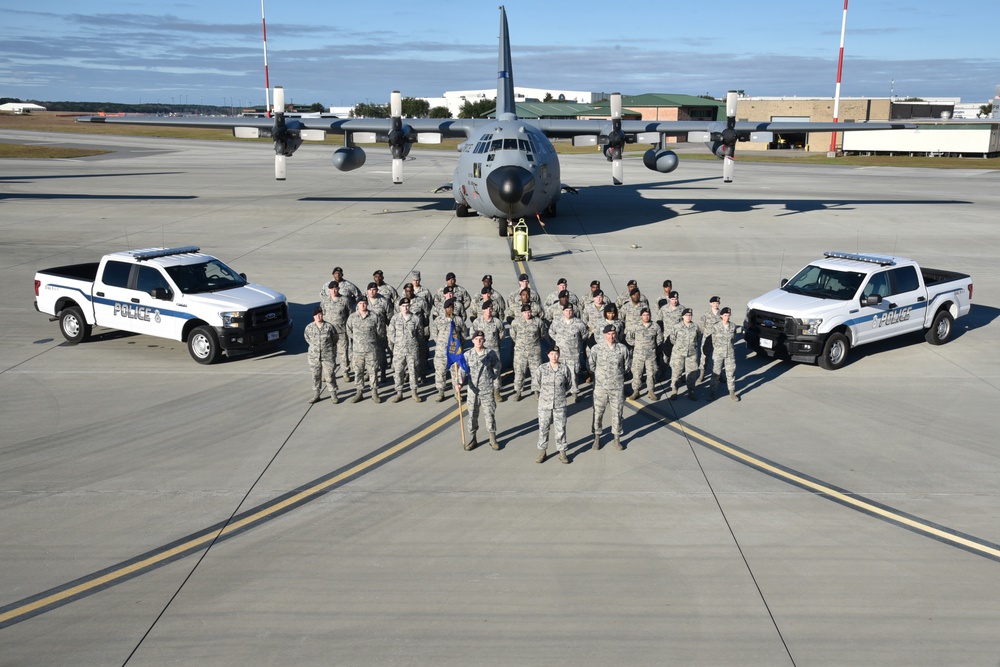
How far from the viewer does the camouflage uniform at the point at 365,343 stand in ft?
38.5

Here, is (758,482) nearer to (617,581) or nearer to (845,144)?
(617,581)

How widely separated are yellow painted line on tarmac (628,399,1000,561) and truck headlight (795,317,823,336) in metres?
3.49

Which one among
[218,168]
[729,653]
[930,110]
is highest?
[930,110]

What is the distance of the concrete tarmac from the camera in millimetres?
6402

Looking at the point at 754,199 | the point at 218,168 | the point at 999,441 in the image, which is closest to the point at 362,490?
the point at 999,441

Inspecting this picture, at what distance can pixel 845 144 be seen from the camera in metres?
70.8

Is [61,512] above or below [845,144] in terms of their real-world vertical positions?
below

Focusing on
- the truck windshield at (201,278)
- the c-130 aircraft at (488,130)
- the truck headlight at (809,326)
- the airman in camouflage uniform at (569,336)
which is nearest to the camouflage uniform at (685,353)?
the airman in camouflage uniform at (569,336)

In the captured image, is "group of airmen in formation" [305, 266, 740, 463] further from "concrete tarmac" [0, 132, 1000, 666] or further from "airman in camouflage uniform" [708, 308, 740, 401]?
"concrete tarmac" [0, 132, 1000, 666]

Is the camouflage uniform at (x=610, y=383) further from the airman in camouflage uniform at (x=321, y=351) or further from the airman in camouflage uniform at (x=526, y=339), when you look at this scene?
the airman in camouflage uniform at (x=321, y=351)

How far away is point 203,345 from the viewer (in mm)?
13625

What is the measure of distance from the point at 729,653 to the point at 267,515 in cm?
502

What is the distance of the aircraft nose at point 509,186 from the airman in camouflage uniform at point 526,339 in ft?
37.4

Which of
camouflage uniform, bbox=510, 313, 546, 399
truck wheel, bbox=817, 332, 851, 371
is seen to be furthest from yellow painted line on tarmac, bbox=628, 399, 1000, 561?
truck wheel, bbox=817, 332, 851, 371
